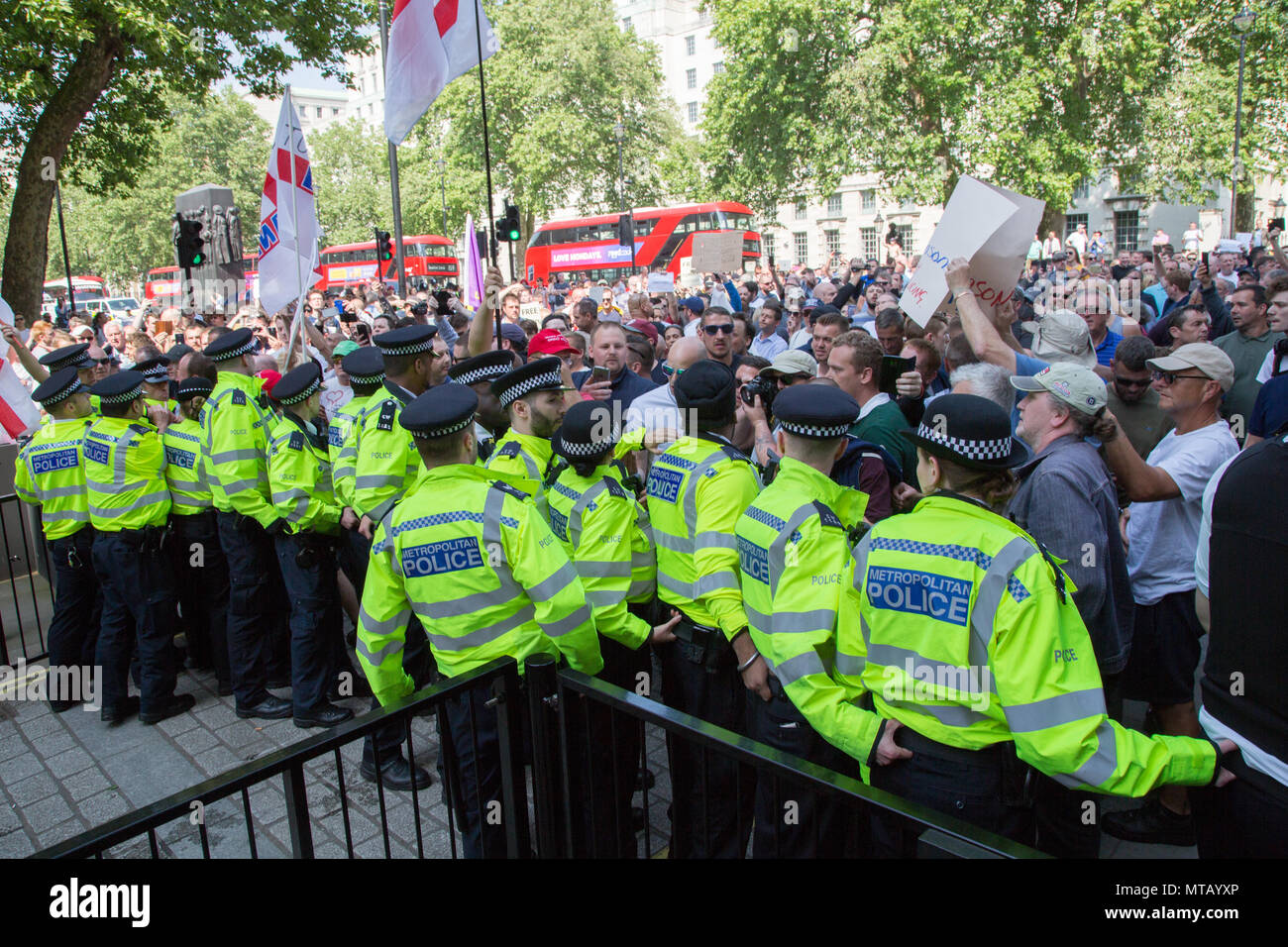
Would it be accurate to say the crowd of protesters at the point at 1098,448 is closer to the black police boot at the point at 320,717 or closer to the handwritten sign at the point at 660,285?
the black police boot at the point at 320,717

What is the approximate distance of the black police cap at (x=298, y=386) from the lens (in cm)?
513

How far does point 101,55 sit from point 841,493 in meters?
13.8

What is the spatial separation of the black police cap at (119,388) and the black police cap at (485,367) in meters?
2.07

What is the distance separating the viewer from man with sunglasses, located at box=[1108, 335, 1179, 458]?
4711 mm

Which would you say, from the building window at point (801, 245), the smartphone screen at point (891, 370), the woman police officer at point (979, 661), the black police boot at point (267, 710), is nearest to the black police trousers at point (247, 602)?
the black police boot at point (267, 710)

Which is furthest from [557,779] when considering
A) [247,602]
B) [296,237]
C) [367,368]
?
[296,237]

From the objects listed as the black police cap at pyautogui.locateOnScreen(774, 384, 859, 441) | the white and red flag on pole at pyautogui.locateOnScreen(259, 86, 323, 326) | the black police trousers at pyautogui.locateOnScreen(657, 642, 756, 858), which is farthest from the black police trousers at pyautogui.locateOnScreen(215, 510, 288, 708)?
the black police cap at pyautogui.locateOnScreen(774, 384, 859, 441)

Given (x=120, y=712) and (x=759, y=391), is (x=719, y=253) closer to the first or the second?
(x=759, y=391)

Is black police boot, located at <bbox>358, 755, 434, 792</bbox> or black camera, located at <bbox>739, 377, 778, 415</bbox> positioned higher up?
black camera, located at <bbox>739, 377, 778, 415</bbox>

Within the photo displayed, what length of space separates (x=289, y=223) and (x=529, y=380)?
4.33 metres

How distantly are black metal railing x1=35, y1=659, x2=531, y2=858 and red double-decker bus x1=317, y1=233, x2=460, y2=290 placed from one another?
44.6m

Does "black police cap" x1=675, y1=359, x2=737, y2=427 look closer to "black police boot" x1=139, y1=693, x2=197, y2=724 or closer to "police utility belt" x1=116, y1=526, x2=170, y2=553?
"police utility belt" x1=116, y1=526, x2=170, y2=553
